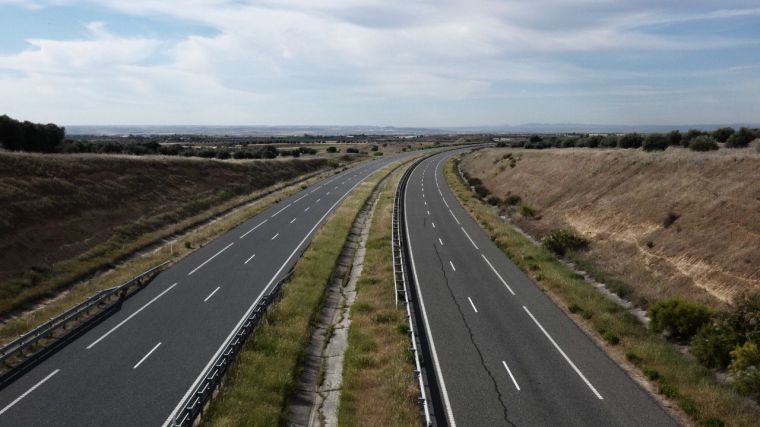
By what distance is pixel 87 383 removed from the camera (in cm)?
1578

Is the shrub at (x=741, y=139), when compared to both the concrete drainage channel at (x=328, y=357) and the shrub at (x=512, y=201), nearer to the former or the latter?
the shrub at (x=512, y=201)

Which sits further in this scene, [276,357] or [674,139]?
[674,139]

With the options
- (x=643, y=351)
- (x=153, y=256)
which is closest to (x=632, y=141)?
(x=643, y=351)

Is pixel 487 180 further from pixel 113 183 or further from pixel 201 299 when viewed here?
pixel 201 299

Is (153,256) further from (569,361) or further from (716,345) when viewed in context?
(716,345)

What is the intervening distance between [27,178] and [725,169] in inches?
1986

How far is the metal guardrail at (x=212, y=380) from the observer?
42.3 feet

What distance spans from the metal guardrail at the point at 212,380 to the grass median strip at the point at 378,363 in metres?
3.58

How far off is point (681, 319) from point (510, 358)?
6.87m

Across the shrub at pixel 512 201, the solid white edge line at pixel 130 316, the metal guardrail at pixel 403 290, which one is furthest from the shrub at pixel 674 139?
the solid white edge line at pixel 130 316

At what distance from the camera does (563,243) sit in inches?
1309

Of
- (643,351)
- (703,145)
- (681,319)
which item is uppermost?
(703,145)

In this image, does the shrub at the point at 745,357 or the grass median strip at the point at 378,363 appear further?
the shrub at the point at 745,357

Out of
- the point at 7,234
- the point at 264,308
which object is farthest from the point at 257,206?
the point at 264,308
